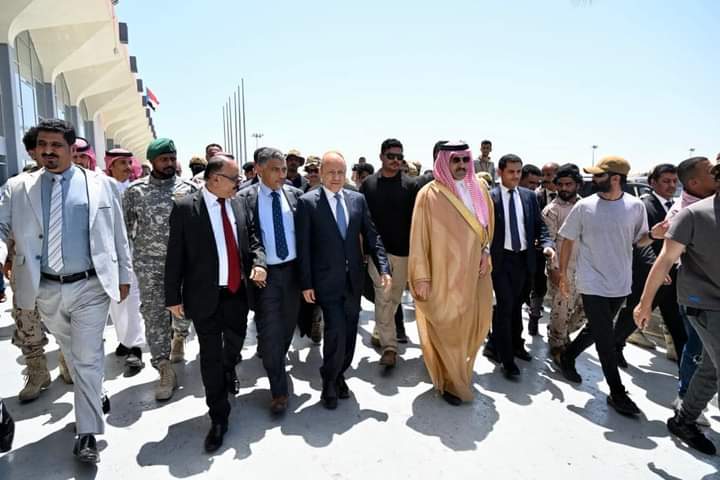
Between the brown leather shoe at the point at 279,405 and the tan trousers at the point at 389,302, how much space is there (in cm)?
111

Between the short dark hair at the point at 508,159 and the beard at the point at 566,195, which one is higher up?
the short dark hair at the point at 508,159

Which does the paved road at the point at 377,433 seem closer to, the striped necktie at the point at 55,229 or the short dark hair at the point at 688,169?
the striped necktie at the point at 55,229

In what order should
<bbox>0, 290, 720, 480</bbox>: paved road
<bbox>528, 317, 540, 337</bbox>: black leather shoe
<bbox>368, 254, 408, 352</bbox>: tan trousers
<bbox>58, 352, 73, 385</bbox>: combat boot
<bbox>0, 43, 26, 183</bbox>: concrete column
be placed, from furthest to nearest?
<bbox>0, 43, 26, 183</bbox>: concrete column < <bbox>528, 317, 540, 337</bbox>: black leather shoe < <bbox>368, 254, 408, 352</bbox>: tan trousers < <bbox>58, 352, 73, 385</bbox>: combat boot < <bbox>0, 290, 720, 480</bbox>: paved road

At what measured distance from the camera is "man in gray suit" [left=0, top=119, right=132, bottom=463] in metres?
2.44

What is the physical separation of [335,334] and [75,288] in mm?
1608

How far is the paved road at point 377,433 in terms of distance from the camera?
2439 millimetres

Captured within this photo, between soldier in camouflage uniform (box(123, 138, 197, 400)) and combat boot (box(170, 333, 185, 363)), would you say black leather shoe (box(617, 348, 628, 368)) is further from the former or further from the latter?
combat boot (box(170, 333, 185, 363))

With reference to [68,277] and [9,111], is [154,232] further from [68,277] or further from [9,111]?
[9,111]

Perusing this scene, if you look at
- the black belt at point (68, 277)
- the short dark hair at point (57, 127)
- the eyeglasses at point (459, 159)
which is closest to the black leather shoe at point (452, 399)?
the eyeglasses at point (459, 159)

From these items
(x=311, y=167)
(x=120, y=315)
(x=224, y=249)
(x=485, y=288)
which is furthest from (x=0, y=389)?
(x=485, y=288)

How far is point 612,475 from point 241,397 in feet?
7.96

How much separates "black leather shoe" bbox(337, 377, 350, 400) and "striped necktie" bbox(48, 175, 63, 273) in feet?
6.40

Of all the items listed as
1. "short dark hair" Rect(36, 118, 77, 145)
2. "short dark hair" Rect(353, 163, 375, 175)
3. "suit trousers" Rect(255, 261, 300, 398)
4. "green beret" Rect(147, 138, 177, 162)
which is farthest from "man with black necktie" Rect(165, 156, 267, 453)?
"short dark hair" Rect(353, 163, 375, 175)

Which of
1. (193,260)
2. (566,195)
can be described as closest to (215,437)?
(193,260)
